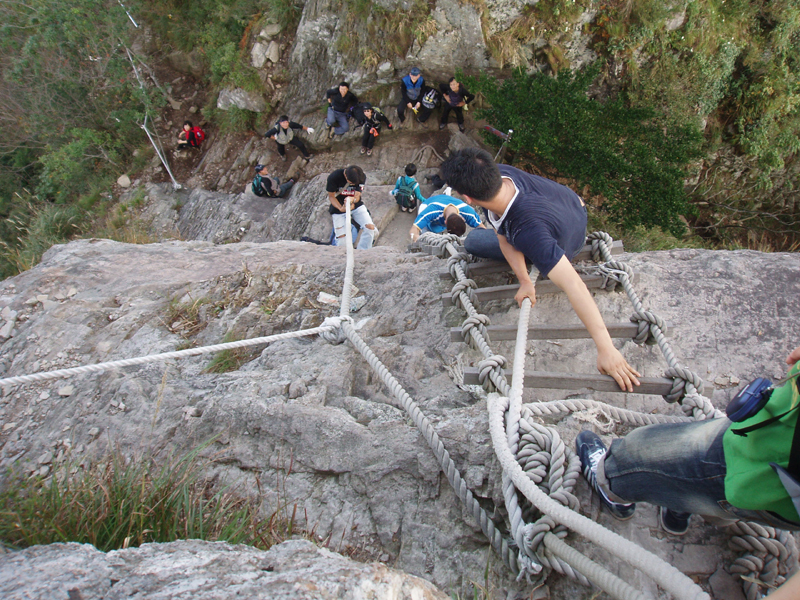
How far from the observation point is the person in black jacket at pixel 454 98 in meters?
8.38

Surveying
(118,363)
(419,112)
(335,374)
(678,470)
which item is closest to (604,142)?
(419,112)

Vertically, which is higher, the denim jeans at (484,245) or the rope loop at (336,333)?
the denim jeans at (484,245)

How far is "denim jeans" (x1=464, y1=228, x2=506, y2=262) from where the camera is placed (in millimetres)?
2672

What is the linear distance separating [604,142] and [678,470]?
7.61 m

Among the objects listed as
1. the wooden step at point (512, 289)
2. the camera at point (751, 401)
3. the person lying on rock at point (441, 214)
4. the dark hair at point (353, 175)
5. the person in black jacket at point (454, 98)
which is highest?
the person in black jacket at point (454, 98)

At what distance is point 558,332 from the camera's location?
2174 millimetres

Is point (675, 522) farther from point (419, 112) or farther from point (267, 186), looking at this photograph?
point (267, 186)

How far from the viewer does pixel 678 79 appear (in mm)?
7812

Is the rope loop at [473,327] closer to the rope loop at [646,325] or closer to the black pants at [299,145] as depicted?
the rope loop at [646,325]

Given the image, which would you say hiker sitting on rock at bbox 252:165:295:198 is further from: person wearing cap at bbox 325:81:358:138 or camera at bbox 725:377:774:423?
camera at bbox 725:377:774:423

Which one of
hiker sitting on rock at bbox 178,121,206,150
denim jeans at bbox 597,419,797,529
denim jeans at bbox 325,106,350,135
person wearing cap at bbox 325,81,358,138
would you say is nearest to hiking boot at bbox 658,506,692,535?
denim jeans at bbox 597,419,797,529

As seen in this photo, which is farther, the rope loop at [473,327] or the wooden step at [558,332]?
the rope loop at [473,327]

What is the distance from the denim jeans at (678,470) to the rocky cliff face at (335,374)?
0.87 feet

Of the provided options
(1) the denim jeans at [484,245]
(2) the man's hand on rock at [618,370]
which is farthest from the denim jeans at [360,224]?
(2) the man's hand on rock at [618,370]
